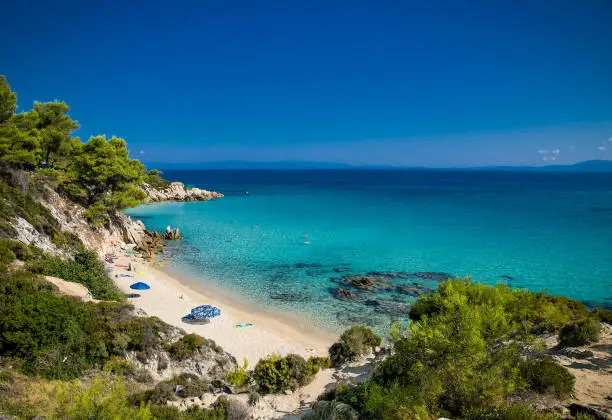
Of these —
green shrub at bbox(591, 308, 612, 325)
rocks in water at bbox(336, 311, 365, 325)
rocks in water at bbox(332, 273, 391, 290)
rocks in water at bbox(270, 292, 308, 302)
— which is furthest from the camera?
rocks in water at bbox(332, 273, 391, 290)

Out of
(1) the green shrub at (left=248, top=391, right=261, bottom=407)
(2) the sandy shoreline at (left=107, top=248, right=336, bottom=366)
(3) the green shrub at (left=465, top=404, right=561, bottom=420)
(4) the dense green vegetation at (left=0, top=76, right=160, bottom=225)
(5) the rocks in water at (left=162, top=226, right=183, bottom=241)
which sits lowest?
(2) the sandy shoreline at (left=107, top=248, right=336, bottom=366)

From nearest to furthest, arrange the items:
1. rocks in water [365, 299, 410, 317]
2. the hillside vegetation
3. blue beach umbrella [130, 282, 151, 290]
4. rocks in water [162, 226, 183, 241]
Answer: the hillside vegetation
rocks in water [365, 299, 410, 317]
blue beach umbrella [130, 282, 151, 290]
rocks in water [162, 226, 183, 241]

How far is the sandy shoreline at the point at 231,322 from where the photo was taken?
18.2m

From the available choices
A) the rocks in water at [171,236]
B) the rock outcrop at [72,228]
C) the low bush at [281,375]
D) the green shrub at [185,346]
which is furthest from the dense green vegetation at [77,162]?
the low bush at [281,375]

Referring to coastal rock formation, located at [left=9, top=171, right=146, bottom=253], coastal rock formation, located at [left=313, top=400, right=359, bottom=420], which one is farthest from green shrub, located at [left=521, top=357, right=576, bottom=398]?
coastal rock formation, located at [left=9, top=171, right=146, bottom=253]

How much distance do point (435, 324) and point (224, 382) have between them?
28.2ft

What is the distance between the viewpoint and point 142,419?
22.5 feet

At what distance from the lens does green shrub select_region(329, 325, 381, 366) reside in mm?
16312

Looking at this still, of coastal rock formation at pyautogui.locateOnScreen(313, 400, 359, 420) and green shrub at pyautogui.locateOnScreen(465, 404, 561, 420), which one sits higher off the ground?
green shrub at pyautogui.locateOnScreen(465, 404, 561, 420)

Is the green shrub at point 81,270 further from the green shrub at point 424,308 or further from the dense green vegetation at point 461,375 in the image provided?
the green shrub at point 424,308

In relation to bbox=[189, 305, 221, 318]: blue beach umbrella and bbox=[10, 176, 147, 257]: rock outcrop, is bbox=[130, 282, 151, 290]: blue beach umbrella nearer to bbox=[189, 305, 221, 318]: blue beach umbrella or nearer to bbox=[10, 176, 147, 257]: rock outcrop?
bbox=[10, 176, 147, 257]: rock outcrop

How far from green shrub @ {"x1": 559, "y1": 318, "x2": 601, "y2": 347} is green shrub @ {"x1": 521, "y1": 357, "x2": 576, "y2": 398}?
5136mm

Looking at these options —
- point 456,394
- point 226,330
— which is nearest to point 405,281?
point 226,330

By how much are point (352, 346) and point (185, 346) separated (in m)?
7.89
